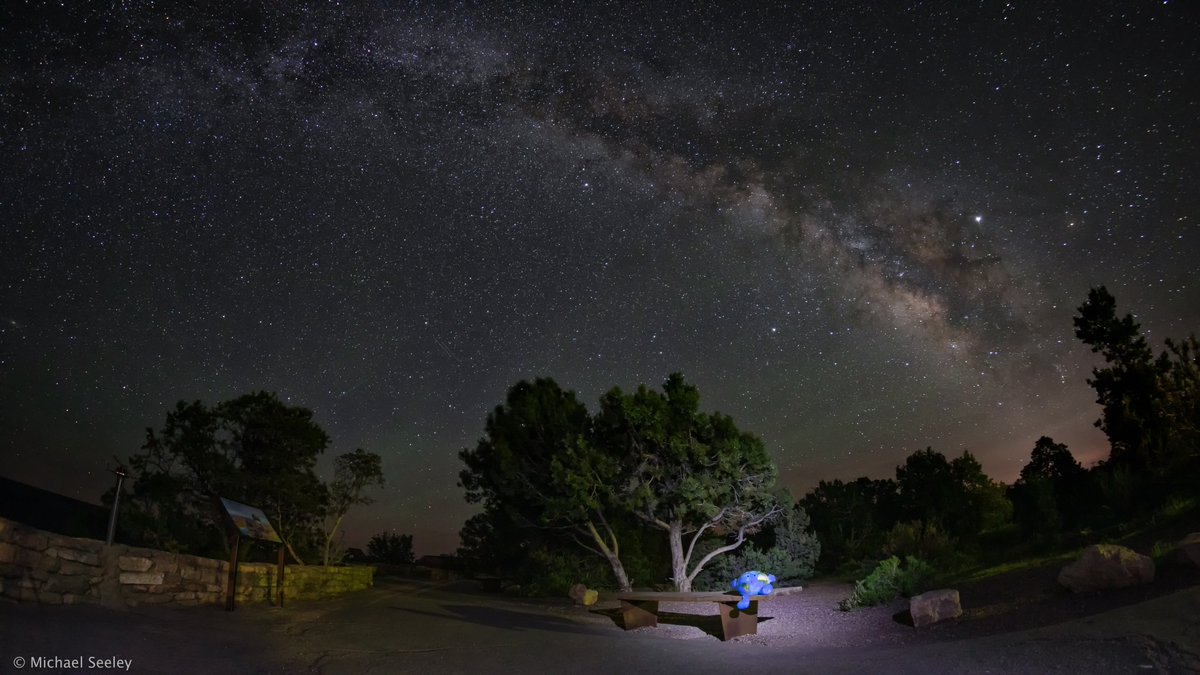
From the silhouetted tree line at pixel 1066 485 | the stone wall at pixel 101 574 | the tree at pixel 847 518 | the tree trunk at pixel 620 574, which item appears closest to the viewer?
the stone wall at pixel 101 574

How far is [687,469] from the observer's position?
1802cm

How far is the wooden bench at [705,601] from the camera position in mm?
9477

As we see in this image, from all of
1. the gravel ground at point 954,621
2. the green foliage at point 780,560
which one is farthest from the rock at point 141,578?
the green foliage at point 780,560

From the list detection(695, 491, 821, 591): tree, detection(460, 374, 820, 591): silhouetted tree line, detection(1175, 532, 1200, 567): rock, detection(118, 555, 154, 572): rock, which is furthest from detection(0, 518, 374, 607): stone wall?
detection(1175, 532, 1200, 567): rock

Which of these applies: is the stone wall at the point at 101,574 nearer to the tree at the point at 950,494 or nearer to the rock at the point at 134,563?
the rock at the point at 134,563

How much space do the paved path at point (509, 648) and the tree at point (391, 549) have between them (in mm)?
40122

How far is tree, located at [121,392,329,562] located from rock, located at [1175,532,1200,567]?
70.8ft

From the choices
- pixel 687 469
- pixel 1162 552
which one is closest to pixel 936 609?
pixel 1162 552

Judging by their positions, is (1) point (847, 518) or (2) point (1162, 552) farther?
(1) point (847, 518)

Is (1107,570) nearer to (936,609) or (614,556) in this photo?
(936,609)

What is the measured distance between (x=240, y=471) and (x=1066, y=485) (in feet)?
120

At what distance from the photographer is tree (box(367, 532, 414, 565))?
47812 mm

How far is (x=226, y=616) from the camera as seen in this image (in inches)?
403

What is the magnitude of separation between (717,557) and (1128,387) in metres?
17.4
